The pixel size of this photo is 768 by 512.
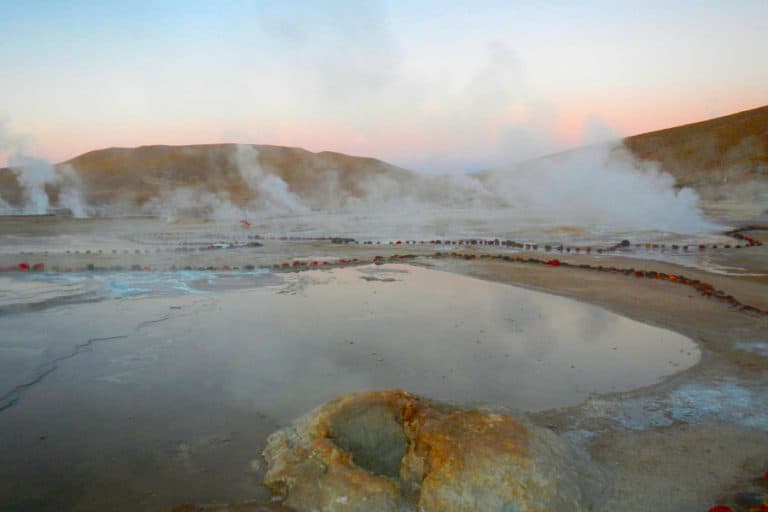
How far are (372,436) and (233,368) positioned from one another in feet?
9.36

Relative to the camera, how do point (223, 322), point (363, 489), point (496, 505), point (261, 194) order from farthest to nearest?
point (261, 194) < point (223, 322) < point (363, 489) < point (496, 505)

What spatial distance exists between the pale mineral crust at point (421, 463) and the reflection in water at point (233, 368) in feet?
1.64

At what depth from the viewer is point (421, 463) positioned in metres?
3.65

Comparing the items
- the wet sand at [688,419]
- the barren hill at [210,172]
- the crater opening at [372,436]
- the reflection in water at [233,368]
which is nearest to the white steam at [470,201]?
the barren hill at [210,172]

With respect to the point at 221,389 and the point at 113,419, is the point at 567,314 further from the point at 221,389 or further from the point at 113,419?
the point at 113,419

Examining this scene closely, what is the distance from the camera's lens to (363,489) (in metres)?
3.61

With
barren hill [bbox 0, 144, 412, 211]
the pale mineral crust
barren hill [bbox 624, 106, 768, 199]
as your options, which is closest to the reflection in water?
the pale mineral crust

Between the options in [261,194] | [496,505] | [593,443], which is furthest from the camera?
[261,194]

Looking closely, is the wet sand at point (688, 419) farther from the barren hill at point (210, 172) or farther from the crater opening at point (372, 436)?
the barren hill at point (210, 172)

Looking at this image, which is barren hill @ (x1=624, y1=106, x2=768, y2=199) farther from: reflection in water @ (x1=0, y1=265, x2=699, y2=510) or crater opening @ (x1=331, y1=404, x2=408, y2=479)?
crater opening @ (x1=331, y1=404, x2=408, y2=479)

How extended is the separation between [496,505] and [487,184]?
2593 inches

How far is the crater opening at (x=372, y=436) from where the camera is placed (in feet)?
12.7

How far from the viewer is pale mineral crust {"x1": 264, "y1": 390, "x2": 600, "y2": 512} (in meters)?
3.43

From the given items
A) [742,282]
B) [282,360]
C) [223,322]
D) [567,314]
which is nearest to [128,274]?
[223,322]
